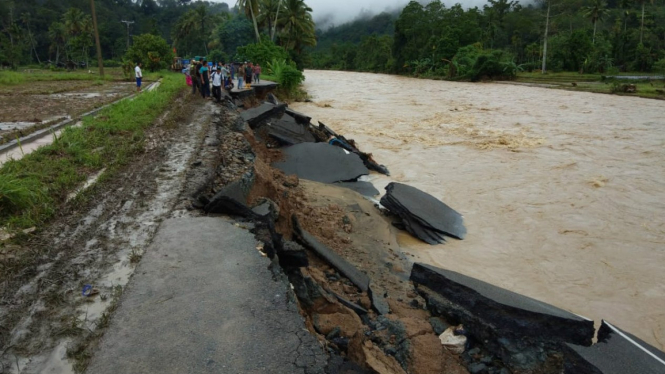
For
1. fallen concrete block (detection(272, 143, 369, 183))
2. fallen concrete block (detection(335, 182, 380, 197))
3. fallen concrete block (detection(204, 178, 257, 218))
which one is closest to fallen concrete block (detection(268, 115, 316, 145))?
fallen concrete block (detection(272, 143, 369, 183))

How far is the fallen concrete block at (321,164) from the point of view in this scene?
10086 millimetres

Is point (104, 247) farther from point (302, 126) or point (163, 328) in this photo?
point (302, 126)

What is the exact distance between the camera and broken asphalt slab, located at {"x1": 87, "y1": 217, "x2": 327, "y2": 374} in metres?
2.61

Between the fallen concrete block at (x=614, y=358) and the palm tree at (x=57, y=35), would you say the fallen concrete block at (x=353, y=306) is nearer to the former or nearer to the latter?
the fallen concrete block at (x=614, y=358)

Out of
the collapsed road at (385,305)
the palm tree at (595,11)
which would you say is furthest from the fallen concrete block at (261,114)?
the palm tree at (595,11)

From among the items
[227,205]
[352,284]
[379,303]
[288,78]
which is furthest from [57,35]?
[379,303]

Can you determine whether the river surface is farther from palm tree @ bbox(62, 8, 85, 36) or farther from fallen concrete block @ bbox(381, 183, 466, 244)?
palm tree @ bbox(62, 8, 85, 36)

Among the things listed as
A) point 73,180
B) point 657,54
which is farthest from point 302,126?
point 657,54

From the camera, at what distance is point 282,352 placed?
2.69 meters

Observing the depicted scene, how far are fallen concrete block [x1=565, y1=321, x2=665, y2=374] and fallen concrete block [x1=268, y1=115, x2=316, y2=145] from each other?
9.54 meters

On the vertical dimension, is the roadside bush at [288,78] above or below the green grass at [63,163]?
above

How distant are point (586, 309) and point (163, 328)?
16.7ft

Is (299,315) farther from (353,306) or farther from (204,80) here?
(204,80)

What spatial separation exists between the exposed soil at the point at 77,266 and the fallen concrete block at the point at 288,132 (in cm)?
548
